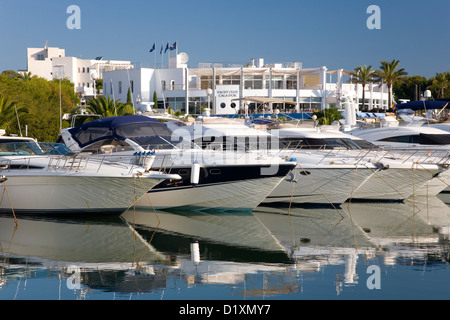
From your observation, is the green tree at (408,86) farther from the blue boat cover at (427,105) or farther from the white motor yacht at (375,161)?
the white motor yacht at (375,161)

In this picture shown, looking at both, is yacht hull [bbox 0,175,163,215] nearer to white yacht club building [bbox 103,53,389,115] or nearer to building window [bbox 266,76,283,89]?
white yacht club building [bbox 103,53,389,115]

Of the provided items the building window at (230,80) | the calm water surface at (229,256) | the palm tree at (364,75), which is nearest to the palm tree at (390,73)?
the palm tree at (364,75)

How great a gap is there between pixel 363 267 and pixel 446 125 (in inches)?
698

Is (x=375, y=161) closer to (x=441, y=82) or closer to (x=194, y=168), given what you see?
(x=194, y=168)

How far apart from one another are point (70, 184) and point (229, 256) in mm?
5782

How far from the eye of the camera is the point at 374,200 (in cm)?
2291

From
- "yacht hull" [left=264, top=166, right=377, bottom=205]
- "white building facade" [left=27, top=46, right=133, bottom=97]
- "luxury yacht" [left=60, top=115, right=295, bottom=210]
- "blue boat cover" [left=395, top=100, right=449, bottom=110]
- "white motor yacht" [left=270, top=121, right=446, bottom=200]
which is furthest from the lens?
"white building facade" [left=27, top=46, right=133, bottom=97]

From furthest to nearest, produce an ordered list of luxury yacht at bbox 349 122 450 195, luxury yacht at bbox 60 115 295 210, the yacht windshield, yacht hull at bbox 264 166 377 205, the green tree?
the green tree
luxury yacht at bbox 349 122 450 195
the yacht windshield
yacht hull at bbox 264 166 377 205
luxury yacht at bbox 60 115 295 210

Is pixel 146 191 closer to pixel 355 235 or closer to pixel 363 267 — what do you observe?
pixel 355 235

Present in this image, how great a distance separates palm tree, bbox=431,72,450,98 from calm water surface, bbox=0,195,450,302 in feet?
204

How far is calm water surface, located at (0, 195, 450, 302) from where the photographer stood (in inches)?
442

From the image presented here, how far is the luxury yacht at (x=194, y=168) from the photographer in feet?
61.6

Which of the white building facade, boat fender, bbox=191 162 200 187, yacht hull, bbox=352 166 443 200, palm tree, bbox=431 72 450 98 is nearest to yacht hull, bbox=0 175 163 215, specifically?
boat fender, bbox=191 162 200 187
